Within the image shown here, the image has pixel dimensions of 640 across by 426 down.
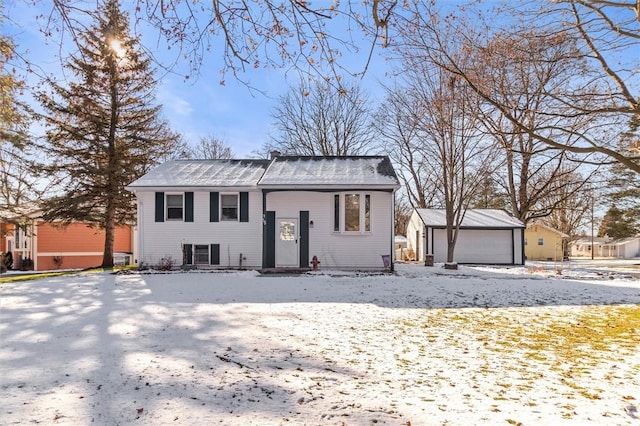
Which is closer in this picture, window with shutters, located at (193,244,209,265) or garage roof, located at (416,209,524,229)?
window with shutters, located at (193,244,209,265)

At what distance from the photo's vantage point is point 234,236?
1698 centimetres

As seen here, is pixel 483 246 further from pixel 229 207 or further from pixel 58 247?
pixel 58 247

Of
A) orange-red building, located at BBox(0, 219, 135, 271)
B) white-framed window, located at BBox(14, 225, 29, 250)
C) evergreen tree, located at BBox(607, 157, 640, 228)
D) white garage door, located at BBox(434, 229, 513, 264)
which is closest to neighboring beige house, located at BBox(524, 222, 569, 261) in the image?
evergreen tree, located at BBox(607, 157, 640, 228)

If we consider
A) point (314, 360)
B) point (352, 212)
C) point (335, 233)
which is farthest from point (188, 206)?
point (314, 360)

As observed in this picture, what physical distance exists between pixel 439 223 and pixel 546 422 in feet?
72.1

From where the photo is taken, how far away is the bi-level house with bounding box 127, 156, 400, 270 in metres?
16.3

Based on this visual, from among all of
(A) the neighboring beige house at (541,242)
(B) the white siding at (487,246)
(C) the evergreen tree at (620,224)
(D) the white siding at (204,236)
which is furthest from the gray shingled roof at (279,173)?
(C) the evergreen tree at (620,224)

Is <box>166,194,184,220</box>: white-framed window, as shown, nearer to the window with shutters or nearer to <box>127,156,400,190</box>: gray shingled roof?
<box>127,156,400,190</box>: gray shingled roof

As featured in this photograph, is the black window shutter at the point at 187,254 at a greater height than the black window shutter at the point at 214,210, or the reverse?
the black window shutter at the point at 214,210

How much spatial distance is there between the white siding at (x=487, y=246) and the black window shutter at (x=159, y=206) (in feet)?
51.1

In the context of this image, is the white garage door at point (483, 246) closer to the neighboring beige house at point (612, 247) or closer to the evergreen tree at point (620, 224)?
the evergreen tree at point (620, 224)

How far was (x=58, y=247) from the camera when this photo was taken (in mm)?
25031

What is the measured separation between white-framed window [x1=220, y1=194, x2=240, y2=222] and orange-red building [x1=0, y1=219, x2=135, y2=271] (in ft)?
30.6

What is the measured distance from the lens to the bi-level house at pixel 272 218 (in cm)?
1627
